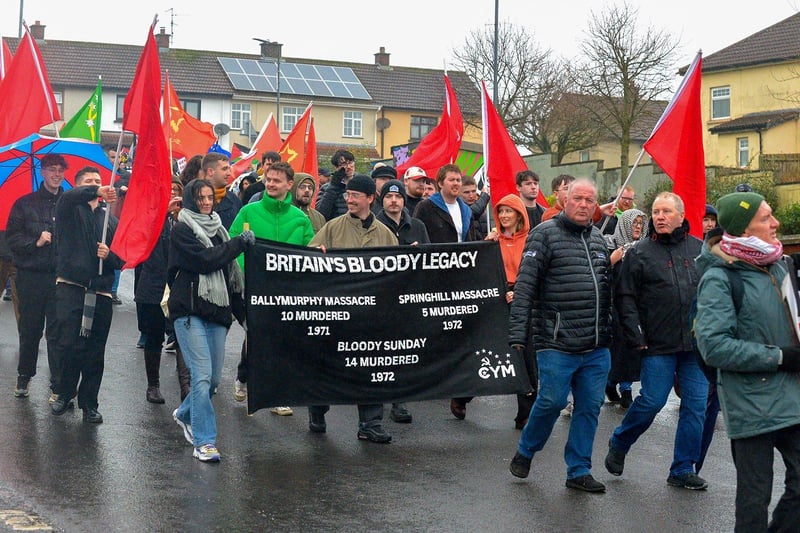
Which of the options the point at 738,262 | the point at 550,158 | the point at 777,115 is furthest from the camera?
the point at 777,115

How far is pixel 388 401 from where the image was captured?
29.7ft

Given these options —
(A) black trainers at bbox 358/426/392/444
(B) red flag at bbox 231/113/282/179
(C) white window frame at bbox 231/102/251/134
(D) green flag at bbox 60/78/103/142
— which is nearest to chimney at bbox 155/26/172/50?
(C) white window frame at bbox 231/102/251/134

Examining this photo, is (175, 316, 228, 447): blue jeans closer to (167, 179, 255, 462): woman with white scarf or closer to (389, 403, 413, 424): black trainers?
(167, 179, 255, 462): woman with white scarf

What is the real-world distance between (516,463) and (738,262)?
2681 mm

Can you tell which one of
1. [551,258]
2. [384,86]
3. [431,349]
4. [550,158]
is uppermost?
[384,86]

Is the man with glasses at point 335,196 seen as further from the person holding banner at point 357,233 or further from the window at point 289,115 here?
the window at point 289,115

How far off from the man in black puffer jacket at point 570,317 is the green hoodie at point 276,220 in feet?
8.55

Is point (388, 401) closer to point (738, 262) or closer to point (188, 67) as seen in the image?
point (738, 262)

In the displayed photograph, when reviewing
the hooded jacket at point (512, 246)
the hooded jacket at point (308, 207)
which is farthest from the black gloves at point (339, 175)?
the hooded jacket at point (512, 246)

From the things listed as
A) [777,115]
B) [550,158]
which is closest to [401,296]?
[550,158]

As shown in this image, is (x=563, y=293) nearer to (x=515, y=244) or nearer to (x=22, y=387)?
(x=515, y=244)

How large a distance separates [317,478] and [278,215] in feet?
8.88

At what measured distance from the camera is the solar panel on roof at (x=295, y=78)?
7425 centimetres

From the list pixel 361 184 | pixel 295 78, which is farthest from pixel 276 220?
pixel 295 78
